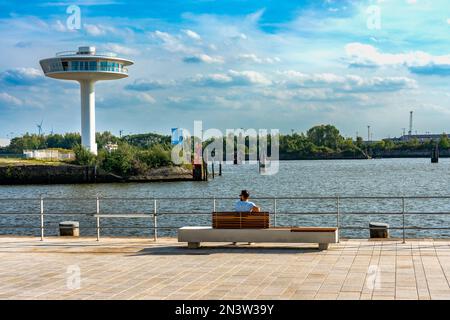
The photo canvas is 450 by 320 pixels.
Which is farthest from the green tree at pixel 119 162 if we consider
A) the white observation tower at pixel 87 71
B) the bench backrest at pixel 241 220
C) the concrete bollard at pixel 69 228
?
the bench backrest at pixel 241 220

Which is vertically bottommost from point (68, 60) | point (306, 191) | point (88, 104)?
point (306, 191)

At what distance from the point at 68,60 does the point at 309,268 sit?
119 metres

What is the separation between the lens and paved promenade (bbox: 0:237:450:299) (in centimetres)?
1112

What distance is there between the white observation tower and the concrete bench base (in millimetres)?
112520

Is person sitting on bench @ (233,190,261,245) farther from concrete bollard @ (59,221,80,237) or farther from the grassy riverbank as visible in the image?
the grassy riverbank

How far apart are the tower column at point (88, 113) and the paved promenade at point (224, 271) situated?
11055 centimetres

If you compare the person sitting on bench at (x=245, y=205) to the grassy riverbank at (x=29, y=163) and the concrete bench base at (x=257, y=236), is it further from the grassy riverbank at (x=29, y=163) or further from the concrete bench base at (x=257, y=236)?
the grassy riverbank at (x=29, y=163)

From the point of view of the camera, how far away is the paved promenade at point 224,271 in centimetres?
1112

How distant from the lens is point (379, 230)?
18.6 meters

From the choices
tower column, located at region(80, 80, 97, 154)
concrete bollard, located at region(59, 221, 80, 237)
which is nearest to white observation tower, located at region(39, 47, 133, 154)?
tower column, located at region(80, 80, 97, 154)

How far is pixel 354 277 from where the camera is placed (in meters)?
12.3

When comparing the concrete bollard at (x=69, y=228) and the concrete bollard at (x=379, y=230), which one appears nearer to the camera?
the concrete bollard at (x=379, y=230)
